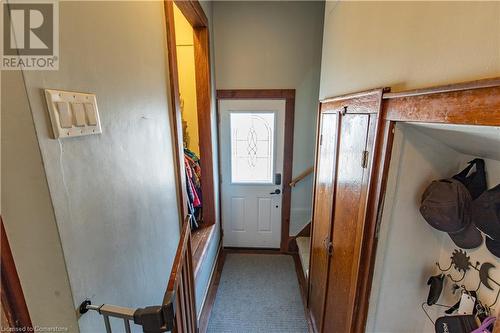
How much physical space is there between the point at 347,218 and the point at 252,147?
187 centimetres

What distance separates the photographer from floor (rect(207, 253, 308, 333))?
2.15m

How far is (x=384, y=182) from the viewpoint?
939 millimetres

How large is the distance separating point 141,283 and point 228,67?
2.47 meters

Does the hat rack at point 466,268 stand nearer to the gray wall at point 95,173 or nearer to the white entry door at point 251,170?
the gray wall at point 95,173

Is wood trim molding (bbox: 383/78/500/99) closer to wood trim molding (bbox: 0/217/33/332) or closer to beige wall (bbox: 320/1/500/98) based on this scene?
beige wall (bbox: 320/1/500/98)

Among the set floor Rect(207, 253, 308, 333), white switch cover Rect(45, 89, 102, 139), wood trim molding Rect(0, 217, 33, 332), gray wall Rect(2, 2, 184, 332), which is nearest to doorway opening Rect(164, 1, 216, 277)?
floor Rect(207, 253, 308, 333)

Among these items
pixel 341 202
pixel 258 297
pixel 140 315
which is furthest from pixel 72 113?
pixel 258 297

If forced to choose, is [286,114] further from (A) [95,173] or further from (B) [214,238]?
(A) [95,173]

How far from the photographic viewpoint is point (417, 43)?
30.0 inches

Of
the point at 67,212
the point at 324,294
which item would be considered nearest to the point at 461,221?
the point at 324,294

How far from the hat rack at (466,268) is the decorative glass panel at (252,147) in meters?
2.13

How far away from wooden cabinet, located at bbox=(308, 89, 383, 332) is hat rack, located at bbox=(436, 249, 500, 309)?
0.39 meters

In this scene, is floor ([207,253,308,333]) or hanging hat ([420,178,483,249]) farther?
floor ([207,253,308,333])

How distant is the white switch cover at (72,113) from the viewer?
577mm
